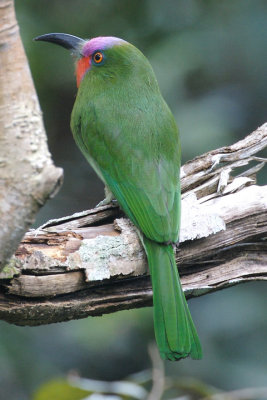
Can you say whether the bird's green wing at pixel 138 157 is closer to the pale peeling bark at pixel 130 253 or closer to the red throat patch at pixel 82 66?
the pale peeling bark at pixel 130 253

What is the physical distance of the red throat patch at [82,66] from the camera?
347 cm

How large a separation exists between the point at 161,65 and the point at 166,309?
1.90 meters

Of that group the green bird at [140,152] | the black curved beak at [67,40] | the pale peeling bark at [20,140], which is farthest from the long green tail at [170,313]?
the black curved beak at [67,40]

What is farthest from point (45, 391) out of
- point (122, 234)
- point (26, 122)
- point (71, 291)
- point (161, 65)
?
point (161, 65)

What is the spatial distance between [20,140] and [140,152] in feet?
4.18

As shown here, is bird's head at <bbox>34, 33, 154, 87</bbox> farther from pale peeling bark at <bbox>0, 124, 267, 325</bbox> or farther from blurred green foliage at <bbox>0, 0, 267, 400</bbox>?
blurred green foliage at <bbox>0, 0, 267, 400</bbox>

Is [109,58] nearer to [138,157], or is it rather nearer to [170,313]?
[138,157]

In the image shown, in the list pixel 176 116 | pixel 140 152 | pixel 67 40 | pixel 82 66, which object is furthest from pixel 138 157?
pixel 176 116

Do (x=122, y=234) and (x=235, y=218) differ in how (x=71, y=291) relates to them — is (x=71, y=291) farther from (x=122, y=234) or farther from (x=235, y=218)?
(x=235, y=218)

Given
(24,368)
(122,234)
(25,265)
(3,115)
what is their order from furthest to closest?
(24,368), (122,234), (25,265), (3,115)

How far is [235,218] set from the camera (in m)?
2.86

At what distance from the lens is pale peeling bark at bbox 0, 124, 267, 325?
2441 millimetres

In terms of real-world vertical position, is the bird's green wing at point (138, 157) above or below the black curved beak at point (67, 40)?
below

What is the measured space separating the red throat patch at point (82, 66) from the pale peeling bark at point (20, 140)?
1.72 m
